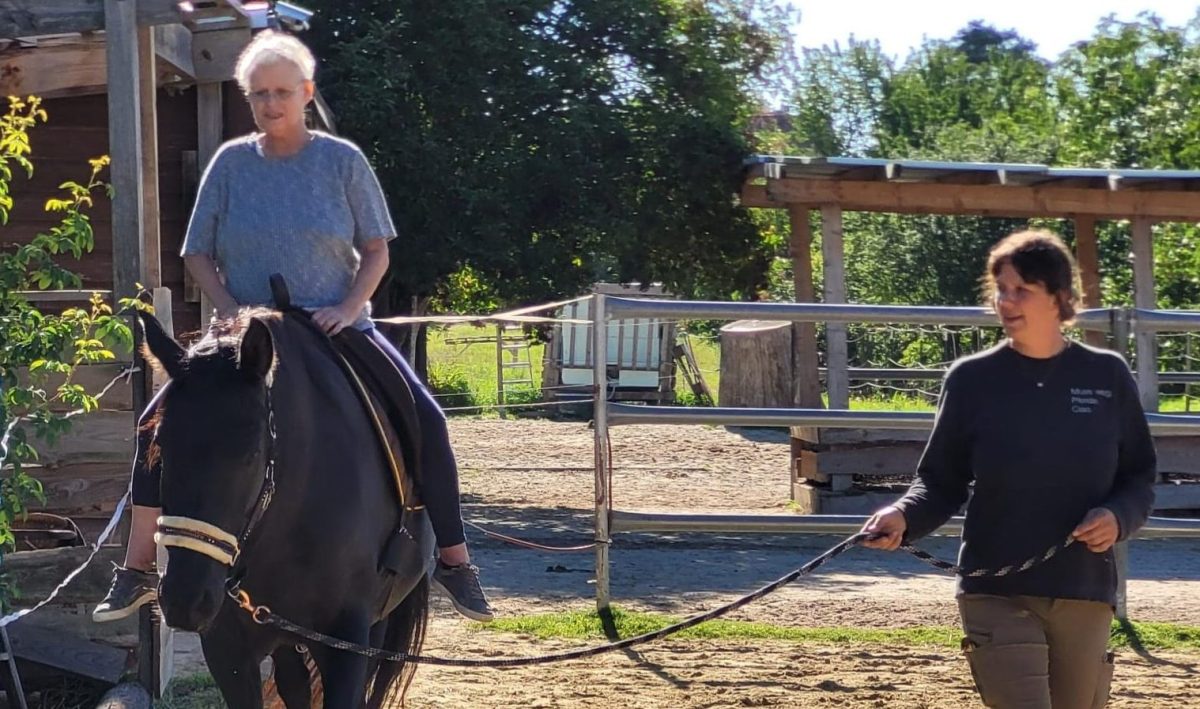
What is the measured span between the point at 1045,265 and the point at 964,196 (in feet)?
26.4

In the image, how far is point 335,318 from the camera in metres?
3.83

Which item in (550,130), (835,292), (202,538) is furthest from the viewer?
(550,130)

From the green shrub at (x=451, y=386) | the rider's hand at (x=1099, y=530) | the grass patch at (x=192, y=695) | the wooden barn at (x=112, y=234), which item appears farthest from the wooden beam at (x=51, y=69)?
the green shrub at (x=451, y=386)

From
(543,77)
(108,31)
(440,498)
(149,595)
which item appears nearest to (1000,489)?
(440,498)

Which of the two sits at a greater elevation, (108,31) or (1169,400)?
(108,31)

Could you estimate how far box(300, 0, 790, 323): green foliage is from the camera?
1173cm

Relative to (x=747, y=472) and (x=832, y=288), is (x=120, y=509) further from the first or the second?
(x=747, y=472)

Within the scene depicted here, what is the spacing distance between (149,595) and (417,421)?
811 millimetres

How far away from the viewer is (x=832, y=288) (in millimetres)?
11484

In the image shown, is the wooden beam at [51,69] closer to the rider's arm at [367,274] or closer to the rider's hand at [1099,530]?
the rider's arm at [367,274]

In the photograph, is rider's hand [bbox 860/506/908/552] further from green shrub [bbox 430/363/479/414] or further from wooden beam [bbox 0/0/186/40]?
green shrub [bbox 430/363/479/414]

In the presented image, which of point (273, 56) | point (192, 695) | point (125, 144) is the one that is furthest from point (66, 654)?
point (273, 56)

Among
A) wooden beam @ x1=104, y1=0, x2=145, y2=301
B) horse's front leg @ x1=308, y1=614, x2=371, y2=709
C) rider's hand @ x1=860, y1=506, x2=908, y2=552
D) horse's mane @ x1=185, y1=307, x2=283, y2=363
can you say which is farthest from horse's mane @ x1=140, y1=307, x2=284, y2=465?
wooden beam @ x1=104, y1=0, x2=145, y2=301

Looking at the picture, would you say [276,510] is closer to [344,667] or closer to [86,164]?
[344,667]
